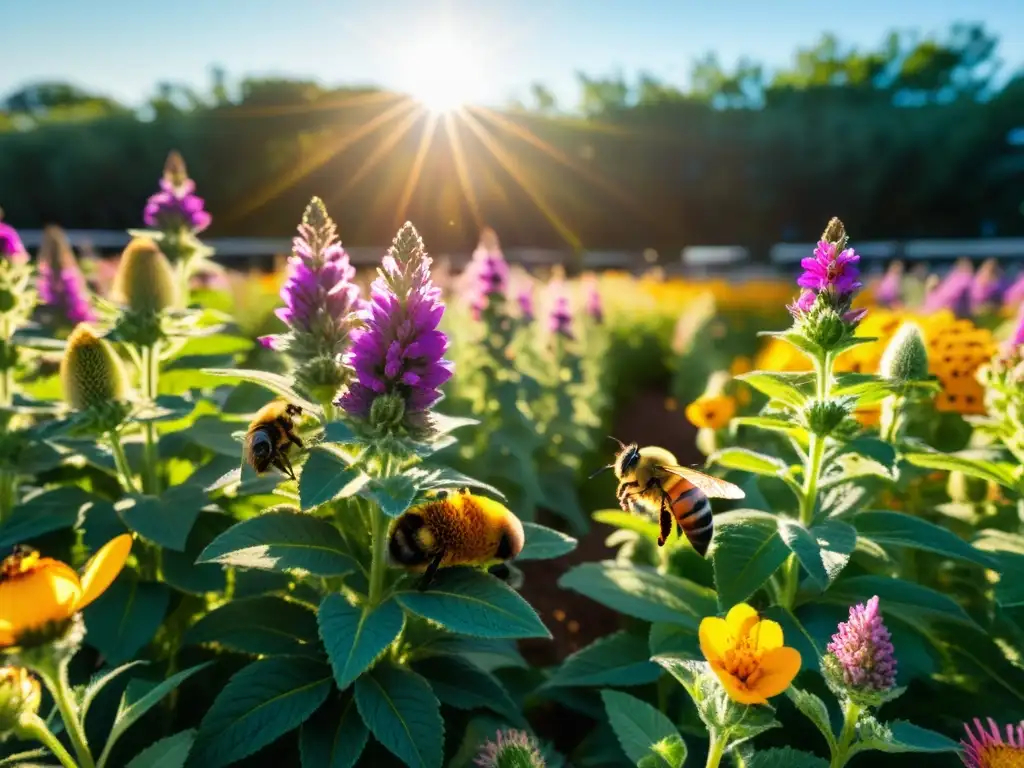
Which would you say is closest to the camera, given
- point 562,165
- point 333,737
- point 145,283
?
point 333,737

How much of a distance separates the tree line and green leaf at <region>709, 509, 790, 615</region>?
25025 mm

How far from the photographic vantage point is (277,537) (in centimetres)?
159

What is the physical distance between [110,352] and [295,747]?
1112 mm

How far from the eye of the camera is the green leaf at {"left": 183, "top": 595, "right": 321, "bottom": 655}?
69.1 inches

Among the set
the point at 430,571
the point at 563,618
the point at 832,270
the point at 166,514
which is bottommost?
the point at 563,618

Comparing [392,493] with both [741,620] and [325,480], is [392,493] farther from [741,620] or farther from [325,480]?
[741,620]

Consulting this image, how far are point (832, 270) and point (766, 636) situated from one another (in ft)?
2.68

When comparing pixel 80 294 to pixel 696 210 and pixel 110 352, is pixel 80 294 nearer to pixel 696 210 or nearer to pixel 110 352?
pixel 110 352

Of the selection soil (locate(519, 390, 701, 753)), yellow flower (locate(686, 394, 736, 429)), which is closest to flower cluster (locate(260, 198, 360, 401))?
soil (locate(519, 390, 701, 753))

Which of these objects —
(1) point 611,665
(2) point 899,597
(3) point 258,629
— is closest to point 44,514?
(3) point 258,629

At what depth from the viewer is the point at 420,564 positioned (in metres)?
1.62

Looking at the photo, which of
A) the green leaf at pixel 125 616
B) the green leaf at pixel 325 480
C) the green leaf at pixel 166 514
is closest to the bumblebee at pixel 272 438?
the green leaf at pixel 325 480

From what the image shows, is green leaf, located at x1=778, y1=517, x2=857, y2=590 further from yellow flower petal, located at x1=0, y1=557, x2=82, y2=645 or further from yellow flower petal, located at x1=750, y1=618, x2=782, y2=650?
yellow flower petal, located at x1=0, y1=557, x2=82, y2=645

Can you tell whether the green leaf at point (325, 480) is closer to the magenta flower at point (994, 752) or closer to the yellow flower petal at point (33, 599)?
the yellow flower petal at point (33, 599)
